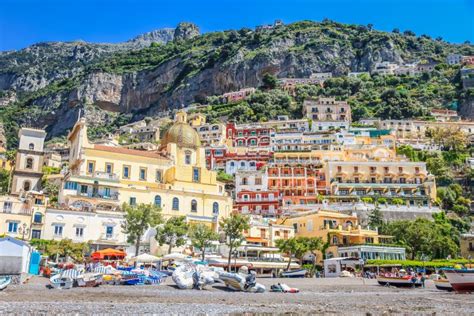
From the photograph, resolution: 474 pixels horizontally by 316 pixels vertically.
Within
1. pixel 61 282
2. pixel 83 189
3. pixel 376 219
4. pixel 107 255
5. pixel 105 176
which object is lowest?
pixel 61 282

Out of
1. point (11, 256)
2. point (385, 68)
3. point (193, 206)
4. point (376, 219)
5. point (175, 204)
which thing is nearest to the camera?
point (11, 256)

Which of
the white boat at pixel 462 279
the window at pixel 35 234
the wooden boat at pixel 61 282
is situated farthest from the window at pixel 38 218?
the white boat at pixel 462 279

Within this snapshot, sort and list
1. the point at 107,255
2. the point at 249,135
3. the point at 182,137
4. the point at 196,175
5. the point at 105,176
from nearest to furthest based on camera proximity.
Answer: the point at 107,255
the point at 105,176
the point at 196,175
the point at 182,137
the point at 249,135

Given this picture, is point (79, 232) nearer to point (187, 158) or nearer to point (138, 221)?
point (138, 221)

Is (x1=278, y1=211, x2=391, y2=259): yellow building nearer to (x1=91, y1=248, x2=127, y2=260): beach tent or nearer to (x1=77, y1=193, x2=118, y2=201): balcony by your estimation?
(x1=77, y1=193, x2=118, y2=201): balcony

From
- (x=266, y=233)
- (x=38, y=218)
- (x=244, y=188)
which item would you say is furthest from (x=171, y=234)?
(x=244, y=188)

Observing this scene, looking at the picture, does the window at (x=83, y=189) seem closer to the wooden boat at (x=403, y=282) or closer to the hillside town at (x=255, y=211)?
the hillside town at (x=255, y=211)

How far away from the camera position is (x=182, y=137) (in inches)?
2409

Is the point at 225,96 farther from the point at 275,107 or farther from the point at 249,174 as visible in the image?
the point at 249,174

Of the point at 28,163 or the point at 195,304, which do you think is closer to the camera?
the point at 195,304

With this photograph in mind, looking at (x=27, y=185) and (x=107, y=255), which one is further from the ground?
(x=27, y=185)

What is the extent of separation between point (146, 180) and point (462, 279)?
118 feet

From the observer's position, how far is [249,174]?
262 ft

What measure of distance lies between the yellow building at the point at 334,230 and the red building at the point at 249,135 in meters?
46.7
